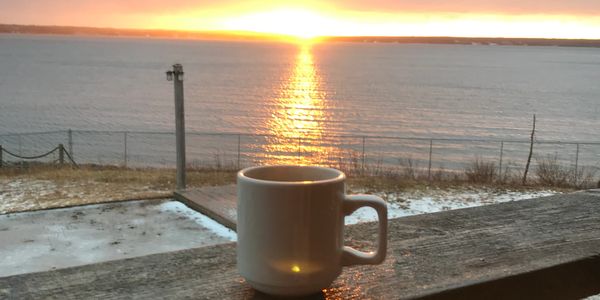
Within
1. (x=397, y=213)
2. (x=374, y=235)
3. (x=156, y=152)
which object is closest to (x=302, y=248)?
(x=374, y=235)

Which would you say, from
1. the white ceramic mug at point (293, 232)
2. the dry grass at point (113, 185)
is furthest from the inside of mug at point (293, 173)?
the dry grass at point (113, 185)

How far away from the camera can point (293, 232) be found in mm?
1105

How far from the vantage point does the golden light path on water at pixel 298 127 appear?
25498mm

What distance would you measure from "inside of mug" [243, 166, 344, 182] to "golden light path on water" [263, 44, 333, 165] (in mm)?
10347

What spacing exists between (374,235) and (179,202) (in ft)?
25.5

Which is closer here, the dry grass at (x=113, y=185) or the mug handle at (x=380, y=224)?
the mug handle at (x=380, y=224)

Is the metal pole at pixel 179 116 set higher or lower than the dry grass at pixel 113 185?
higher

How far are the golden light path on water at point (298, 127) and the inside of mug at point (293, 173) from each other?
1035 cm

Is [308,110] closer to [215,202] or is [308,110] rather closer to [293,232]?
[215,202]

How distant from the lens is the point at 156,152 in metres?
27.9

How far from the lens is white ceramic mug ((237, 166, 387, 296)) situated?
3.60ft

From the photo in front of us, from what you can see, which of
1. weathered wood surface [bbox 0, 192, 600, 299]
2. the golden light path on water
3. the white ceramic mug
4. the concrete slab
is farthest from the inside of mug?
the golden light path on water

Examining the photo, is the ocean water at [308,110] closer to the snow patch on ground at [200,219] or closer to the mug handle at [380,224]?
the snow patch on ground at [200,219]

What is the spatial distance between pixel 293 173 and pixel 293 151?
2600cm
